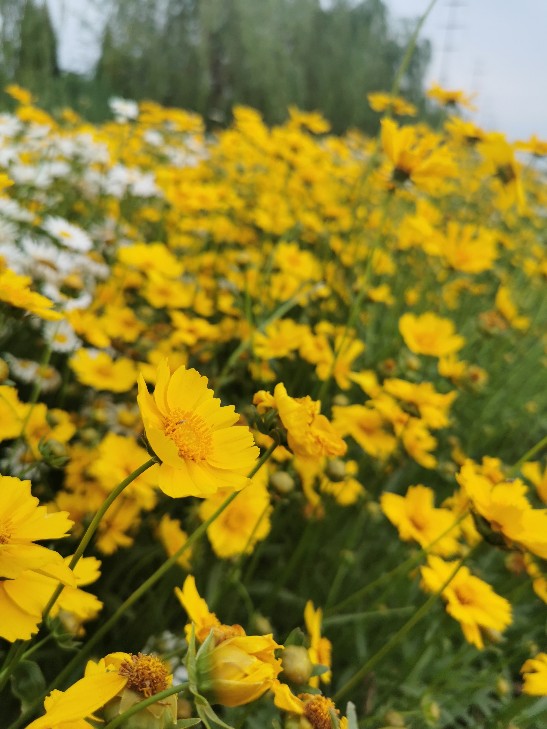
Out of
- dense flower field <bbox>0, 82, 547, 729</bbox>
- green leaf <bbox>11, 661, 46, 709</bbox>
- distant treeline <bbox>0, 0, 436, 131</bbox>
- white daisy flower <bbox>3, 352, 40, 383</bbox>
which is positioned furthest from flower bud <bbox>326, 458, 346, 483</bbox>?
distant treeline <bbox>0, 0, 436, 131</bbox>

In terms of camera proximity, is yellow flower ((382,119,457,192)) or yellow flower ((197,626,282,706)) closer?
yellow flower ((197,626,282,706))

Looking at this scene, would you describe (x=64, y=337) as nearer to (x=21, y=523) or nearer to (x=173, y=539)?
(x=173, y=539)

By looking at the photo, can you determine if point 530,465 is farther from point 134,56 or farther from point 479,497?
point 134,56

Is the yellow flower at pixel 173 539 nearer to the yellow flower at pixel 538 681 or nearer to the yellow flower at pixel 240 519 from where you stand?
the yellow flower at pixel 240 519

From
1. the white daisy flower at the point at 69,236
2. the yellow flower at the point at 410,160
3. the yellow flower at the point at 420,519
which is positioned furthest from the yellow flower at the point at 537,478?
the white daisy flower at the point at 69,236

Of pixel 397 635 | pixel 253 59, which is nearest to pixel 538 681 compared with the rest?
pixel 397 635

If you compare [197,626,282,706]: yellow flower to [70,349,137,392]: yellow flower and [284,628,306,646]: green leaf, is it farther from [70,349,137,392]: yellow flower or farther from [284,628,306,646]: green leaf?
[70,349,137,392]: yellow flower

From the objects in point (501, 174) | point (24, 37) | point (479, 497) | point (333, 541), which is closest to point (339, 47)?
point (24, 37)
